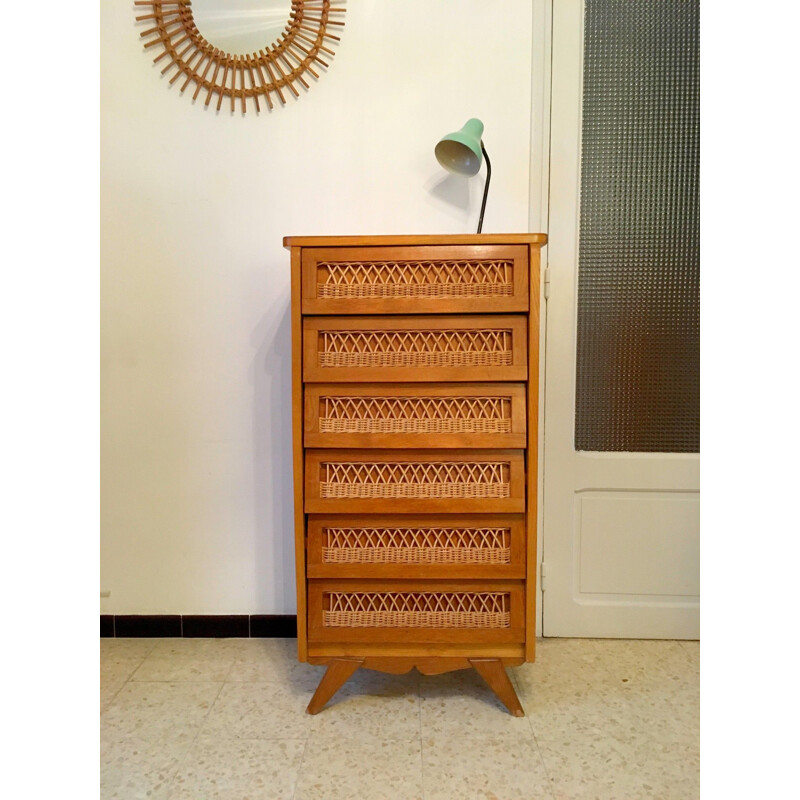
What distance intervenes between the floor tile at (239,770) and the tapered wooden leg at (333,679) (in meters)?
0.13

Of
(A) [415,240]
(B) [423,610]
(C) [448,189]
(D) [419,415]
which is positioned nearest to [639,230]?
(C) [448,189]

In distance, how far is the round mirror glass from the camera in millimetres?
1986

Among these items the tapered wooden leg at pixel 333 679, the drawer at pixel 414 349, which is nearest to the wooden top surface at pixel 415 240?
the drawer at pixel 414 349

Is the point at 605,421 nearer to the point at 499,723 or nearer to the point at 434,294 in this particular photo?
the point at 434,294

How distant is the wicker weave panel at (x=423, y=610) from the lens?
1659 mm

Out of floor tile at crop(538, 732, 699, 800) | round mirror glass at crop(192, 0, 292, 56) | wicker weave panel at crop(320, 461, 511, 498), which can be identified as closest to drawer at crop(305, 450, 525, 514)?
wicker weave panel at crop(320, 461, 511, 498)

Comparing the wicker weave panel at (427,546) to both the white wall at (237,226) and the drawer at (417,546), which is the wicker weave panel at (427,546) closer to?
the drawer at (417,546)

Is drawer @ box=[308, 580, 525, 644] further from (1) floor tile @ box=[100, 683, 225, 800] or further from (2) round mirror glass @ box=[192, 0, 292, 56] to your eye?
(2) round mirror glass @ box=[192, 0, 292, 56]

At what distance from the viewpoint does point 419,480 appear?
1.63 m

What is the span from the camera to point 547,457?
2.14 metres

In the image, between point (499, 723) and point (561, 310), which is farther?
point (561, 310)
